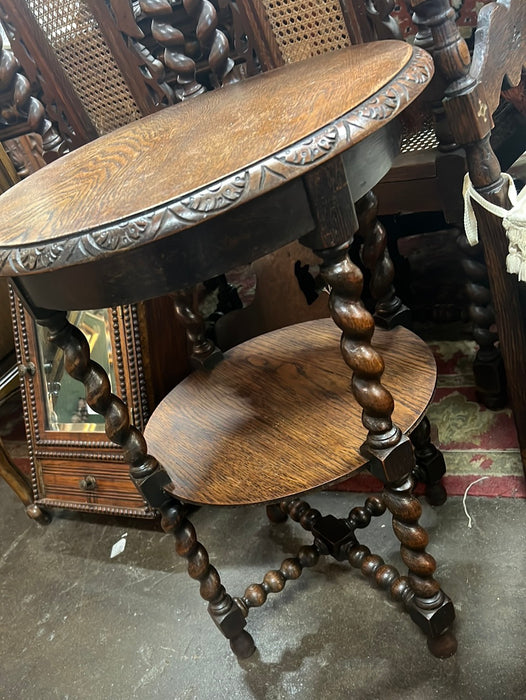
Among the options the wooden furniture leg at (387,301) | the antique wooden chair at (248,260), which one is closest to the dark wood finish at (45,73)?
the antique wooden chair at (248,260)

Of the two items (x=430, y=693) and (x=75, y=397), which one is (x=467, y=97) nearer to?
(x=430, y=693)

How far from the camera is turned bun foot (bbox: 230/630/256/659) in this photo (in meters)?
1.15

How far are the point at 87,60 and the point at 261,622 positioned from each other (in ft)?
4.86

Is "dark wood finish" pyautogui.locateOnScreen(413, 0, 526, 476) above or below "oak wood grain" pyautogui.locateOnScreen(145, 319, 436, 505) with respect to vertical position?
above

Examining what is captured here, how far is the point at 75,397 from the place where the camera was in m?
1.71

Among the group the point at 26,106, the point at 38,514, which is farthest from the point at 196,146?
the point at 38,514

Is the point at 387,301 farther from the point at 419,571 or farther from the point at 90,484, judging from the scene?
the point at 90,484

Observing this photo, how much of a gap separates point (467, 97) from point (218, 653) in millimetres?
1148

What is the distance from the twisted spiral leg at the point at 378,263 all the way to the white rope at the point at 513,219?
17 cm

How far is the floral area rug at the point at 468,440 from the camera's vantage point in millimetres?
1359

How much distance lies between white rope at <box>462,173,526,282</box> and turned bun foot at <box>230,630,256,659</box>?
841mm

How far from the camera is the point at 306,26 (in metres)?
1.37

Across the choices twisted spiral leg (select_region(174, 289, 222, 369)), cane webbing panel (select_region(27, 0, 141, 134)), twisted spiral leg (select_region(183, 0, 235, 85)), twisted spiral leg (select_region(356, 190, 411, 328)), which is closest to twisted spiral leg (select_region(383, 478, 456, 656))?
twisted spiral leg (select_region(356, 190, 411, 328))

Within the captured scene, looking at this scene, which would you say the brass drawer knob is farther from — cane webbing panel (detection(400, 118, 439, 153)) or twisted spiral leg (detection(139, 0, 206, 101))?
cane webbing panel (detection(400, 118, 439, 153))
